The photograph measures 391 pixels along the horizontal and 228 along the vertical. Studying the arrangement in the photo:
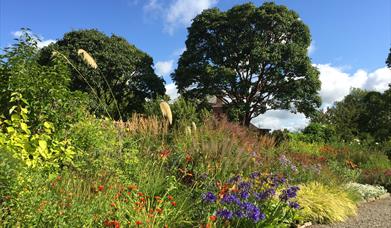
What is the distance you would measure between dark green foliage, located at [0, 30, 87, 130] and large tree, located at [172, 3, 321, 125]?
51.1ft

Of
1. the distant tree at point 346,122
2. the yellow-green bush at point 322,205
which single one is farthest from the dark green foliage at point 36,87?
the distant tree at point 346,122

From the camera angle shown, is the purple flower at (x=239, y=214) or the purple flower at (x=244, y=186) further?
the purple flower at (x=244, y=186)

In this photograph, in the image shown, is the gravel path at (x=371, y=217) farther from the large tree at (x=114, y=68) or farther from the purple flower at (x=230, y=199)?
the large tree at (x=114, y=68)

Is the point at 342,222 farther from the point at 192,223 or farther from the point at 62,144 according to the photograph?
the point at 62,144

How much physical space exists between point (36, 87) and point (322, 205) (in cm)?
403

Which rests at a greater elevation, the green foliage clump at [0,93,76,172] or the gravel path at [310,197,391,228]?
the green foliage clump at [0,93,76,172]

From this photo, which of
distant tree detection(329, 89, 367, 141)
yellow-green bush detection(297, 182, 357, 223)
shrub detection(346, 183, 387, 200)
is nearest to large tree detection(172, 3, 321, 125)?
distant tree detection(329, 89, 367, 141)

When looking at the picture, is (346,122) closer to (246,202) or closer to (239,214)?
(246,202)

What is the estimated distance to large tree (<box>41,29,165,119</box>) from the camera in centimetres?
2058

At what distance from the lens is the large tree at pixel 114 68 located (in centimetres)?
2058

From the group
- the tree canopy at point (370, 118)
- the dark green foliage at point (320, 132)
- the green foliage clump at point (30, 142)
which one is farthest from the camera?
the tree canopy at point (370, 118)

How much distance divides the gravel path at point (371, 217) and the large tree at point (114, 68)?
50.1ft

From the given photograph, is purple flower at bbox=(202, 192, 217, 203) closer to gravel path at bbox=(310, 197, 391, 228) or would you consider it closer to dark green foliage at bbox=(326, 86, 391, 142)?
gravel path at bbox=(310, 197, 391, 228)

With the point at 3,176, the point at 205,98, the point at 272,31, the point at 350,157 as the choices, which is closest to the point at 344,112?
the point at 272,31
